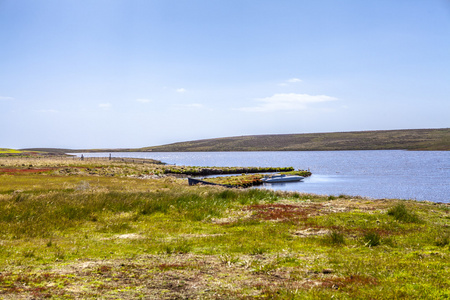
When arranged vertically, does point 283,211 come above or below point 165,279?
below

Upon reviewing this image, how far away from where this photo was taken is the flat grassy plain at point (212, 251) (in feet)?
28.2

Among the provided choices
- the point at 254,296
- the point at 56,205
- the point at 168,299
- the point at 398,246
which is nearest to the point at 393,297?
the point at 254,296

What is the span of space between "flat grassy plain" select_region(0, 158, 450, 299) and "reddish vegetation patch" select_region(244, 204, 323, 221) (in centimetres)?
6

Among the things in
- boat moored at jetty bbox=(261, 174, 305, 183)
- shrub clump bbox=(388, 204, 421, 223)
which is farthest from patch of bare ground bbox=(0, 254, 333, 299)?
boat moored at jetty bbox=(261, 174, 305, 183)

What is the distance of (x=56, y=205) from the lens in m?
20.7

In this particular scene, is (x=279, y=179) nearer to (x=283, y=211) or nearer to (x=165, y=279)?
(x=283, y=211)

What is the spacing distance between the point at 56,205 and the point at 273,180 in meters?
55.3

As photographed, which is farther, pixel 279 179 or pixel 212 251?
pixel 279 179

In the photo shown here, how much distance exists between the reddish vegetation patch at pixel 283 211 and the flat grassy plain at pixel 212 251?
0.06 m

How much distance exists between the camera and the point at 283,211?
72.4 ft

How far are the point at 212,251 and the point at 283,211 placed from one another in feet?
33.2

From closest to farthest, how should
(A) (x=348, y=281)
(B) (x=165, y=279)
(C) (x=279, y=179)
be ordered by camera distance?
(A) (x=348, y=281) → (B) (x=165, y=279) → (C) (x=279, y=179)

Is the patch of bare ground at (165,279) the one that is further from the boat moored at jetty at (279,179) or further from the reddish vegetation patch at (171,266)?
the boat moored at jetty at (279,179)

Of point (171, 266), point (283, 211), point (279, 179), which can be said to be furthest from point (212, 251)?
point (279, 179)
